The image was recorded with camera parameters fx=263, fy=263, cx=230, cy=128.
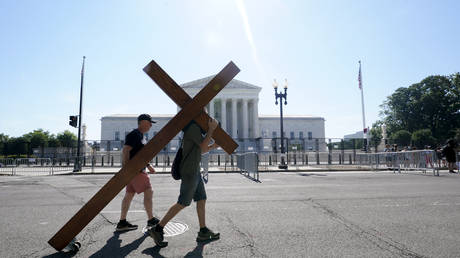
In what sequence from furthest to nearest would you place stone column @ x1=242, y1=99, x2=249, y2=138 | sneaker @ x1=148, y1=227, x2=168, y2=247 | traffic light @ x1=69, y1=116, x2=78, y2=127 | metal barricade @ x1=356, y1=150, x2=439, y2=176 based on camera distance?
1. stone column @ x1=242, y1=99, x2=249, y2=138
2. traffic light @ x1=69, y1=116, x2=78, y2=127
3. metal barricade @ x1=356, y1=150, x2=439, y2=176
4. sneaker @ x1=148, y1=227, x2=168, y2=247

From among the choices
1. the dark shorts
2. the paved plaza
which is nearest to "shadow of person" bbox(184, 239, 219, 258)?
the paved plaza

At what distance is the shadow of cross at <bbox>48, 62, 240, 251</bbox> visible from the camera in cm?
261

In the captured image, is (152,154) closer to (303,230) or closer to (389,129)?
(303,230)

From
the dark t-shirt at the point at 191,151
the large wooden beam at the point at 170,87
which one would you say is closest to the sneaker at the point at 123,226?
the dark t-shirt at the point at 191,151

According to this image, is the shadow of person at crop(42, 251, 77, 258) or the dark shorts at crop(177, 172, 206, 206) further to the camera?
the dark shorts at crop(177, 172, 206, 206)

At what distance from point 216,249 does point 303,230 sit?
4.36 feet

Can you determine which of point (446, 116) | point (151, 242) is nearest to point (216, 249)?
point (151, 242)

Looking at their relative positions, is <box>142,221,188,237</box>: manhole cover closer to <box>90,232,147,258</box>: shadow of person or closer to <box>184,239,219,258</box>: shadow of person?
<box>90,232,147,258</box>: shadow of person

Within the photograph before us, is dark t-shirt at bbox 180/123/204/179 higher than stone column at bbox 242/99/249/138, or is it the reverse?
stone column at bbox 242/99/249/138

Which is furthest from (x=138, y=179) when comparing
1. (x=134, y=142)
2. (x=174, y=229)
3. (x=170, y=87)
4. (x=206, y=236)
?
(x=170, y=87)

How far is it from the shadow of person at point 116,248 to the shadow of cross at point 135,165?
371 millimetres

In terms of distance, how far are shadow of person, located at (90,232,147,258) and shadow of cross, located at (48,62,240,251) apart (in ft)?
1.22

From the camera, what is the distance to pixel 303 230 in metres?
3.54

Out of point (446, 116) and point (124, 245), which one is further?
point (446, 116)
